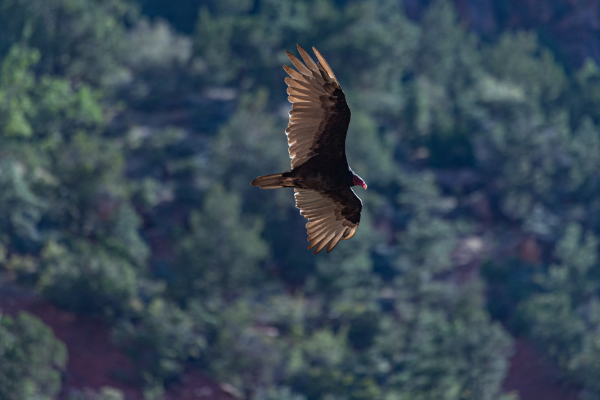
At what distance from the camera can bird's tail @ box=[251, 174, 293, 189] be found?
13742mm

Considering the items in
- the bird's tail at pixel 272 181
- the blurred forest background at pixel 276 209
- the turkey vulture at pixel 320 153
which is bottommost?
the bird's tail at pixel 272 181

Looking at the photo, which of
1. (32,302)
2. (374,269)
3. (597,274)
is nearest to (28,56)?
(32,302)

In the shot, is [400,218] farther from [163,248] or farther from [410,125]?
[163,248]

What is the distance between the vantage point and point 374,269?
Answer: 53.4 m

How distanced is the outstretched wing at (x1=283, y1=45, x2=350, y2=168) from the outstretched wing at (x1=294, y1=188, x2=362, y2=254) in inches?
46.9

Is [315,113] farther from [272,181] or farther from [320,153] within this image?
[272,181]

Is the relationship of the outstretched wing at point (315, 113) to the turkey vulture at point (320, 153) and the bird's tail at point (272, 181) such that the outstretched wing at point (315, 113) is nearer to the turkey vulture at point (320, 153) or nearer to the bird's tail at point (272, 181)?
the turkey vulture at point (320, 153)

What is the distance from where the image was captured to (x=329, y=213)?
52.6 feet

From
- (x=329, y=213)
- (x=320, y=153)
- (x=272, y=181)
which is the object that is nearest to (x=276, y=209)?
(x=329, y=213)

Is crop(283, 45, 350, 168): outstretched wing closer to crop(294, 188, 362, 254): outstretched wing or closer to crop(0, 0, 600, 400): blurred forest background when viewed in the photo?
crop(294, 188, 362, 254): outstretched wing

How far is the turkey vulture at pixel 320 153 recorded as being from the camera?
45.8ft

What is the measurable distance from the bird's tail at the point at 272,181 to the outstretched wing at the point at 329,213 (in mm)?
1376

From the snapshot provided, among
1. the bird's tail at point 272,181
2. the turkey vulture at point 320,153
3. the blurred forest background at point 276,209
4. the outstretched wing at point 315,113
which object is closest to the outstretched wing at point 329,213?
the turkey vulture at point 320,153

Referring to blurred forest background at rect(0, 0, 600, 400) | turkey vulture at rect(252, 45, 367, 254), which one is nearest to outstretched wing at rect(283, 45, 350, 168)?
turkey vulture at rect(252, 45, 367, 254)
